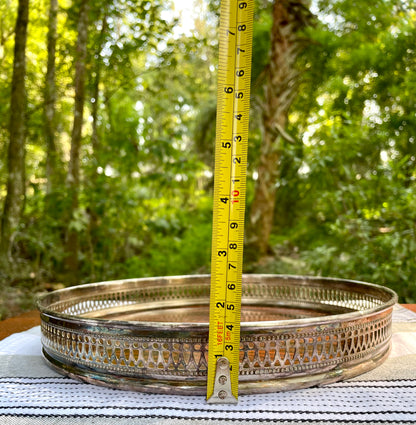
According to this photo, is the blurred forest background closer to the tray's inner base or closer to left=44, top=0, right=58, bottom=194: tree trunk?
left=44, top=0, right=58, bottom=194: tree trunk

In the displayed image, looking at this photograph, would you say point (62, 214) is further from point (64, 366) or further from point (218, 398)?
point (218, 398)

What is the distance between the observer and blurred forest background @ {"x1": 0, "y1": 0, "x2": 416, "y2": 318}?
3510mm

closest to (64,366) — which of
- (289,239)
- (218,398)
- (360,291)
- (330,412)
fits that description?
(218,398)

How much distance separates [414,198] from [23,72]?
2866 mm

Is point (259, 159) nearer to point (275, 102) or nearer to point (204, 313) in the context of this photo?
point (275, 102)

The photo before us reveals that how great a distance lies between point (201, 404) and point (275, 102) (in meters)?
3.33

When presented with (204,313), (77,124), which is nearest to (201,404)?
(204,313)

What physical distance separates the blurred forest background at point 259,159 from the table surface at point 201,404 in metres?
2.22

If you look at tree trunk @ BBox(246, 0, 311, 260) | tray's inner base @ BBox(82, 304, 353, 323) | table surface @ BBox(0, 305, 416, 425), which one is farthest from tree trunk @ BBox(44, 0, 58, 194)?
table surface @ BBox(0, 305, 416, 425)

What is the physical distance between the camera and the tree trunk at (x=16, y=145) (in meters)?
3.44

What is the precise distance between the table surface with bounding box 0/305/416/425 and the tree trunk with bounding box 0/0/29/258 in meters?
2.38

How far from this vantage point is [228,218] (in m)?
1.03

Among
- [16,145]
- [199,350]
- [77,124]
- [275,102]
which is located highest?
[275,102]

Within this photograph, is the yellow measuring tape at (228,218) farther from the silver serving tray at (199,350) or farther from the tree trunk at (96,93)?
the tree trunk at (96,93)
